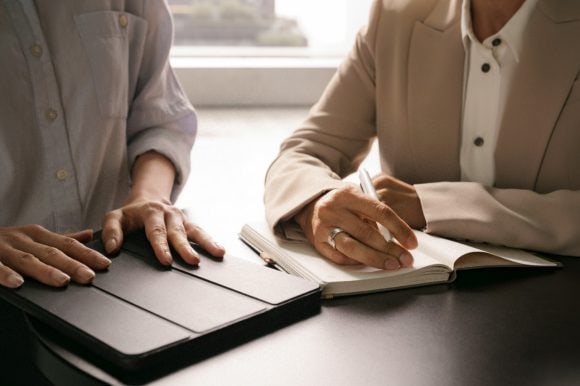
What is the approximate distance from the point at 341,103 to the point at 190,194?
0.44m

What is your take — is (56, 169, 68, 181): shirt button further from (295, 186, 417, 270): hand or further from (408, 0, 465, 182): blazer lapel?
(408, 0, 465, 182): blazer lapel

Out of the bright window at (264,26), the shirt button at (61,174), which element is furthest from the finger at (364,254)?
the bright window at (264,26)

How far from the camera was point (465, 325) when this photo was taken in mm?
870

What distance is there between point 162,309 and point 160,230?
24 cm

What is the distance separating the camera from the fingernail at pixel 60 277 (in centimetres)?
88

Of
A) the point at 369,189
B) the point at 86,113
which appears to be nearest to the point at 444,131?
the point at 369,189

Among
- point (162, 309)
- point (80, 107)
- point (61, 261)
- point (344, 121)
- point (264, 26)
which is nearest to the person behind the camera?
point (162, 309)

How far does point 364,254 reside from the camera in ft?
3.27

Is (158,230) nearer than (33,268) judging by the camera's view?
No

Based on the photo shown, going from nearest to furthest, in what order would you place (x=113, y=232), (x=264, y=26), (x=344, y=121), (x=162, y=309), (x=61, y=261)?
(x=162, y=309)
(x=61, y=261)
(x=113, y=232)
(x=344, y=121)
(x=264, y=26)

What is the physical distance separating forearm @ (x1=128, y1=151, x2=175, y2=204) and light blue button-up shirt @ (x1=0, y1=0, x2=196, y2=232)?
0.06 ft

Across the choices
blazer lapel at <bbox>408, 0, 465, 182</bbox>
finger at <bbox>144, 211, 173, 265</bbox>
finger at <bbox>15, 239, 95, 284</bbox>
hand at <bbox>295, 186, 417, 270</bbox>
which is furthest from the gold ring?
blazer lapel at <bbox>408, 0, 465, 182</bbox>

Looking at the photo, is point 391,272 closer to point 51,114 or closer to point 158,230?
point 158,230

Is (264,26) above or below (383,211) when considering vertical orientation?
below
